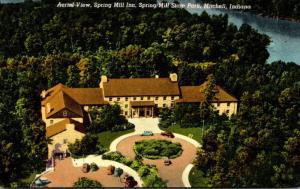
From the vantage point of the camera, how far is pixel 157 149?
9711 mm

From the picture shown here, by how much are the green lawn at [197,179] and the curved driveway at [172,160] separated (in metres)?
0.14

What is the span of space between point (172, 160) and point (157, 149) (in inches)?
10.2

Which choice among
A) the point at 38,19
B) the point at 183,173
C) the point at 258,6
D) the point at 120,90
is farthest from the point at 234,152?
the point at 38,19

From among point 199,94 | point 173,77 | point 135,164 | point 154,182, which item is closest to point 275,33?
point 199,94

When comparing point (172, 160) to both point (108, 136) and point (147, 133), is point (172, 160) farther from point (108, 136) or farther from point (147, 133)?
point (108, 136)

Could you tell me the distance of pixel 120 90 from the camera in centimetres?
1013

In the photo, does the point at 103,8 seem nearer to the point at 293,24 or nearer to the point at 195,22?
the point at 195,22

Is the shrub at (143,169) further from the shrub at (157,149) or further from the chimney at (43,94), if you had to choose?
the chimney at (43,94)

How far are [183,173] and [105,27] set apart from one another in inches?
113

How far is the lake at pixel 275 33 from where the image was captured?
10750 mm

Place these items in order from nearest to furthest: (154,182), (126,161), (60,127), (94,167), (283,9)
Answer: (154,182) → (94,167) → (126,161) → (60,127) → (283,9)

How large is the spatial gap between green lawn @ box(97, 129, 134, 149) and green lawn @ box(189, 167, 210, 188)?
1.18 meters

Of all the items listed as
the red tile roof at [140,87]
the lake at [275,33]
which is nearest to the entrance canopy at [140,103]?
the red tile roof at [140,87]

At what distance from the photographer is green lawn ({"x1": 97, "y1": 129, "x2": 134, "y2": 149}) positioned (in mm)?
9859
